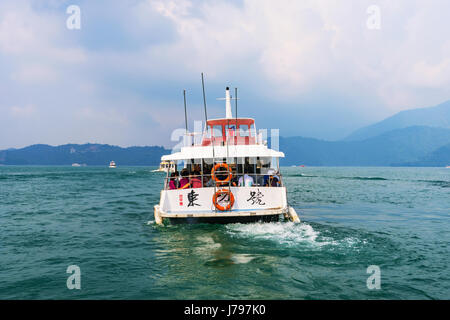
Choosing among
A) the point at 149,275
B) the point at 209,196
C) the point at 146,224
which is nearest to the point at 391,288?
the point at 149,275

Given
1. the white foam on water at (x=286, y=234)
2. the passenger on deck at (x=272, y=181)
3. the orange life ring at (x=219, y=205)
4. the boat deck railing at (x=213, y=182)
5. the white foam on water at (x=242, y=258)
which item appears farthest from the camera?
the passenger on deck at (x=272, y=181)

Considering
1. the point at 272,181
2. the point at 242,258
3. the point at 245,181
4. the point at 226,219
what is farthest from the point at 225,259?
the point at 272,181

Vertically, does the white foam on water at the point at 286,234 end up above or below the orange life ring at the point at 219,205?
below

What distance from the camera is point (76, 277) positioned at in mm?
7520

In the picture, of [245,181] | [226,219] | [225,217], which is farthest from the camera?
[245,181]

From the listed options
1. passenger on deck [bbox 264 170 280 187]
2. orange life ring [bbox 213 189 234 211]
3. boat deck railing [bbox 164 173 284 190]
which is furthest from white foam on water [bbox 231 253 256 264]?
passenger on deck [bbox 264 170 280 187]

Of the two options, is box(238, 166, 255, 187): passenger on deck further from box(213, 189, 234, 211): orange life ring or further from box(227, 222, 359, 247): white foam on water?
box(227, 222, 359, 247): white foam on water

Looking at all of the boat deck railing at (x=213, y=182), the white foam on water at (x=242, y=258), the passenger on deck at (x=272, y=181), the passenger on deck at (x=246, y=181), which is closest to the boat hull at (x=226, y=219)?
the boat deck railing at (x=213, y=182)

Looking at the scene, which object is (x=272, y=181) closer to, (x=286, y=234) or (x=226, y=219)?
(x=226, y=219)

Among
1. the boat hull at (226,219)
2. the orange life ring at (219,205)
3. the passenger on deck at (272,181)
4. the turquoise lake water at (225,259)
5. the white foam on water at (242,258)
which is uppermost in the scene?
the passenger on deck at (272,181)

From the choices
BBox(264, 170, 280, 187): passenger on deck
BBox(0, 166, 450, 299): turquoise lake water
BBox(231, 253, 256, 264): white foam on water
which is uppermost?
BBox(264, 170, 280, 187): passenger on deck

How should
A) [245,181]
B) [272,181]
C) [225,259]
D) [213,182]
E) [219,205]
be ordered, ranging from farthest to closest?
1. [272,181]
2. [213,182]
3. [245,181]
4. [219,205]
5. [225,259]

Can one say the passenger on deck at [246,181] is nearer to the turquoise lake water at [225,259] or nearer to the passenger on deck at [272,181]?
the passenger on deck at [272,181]
